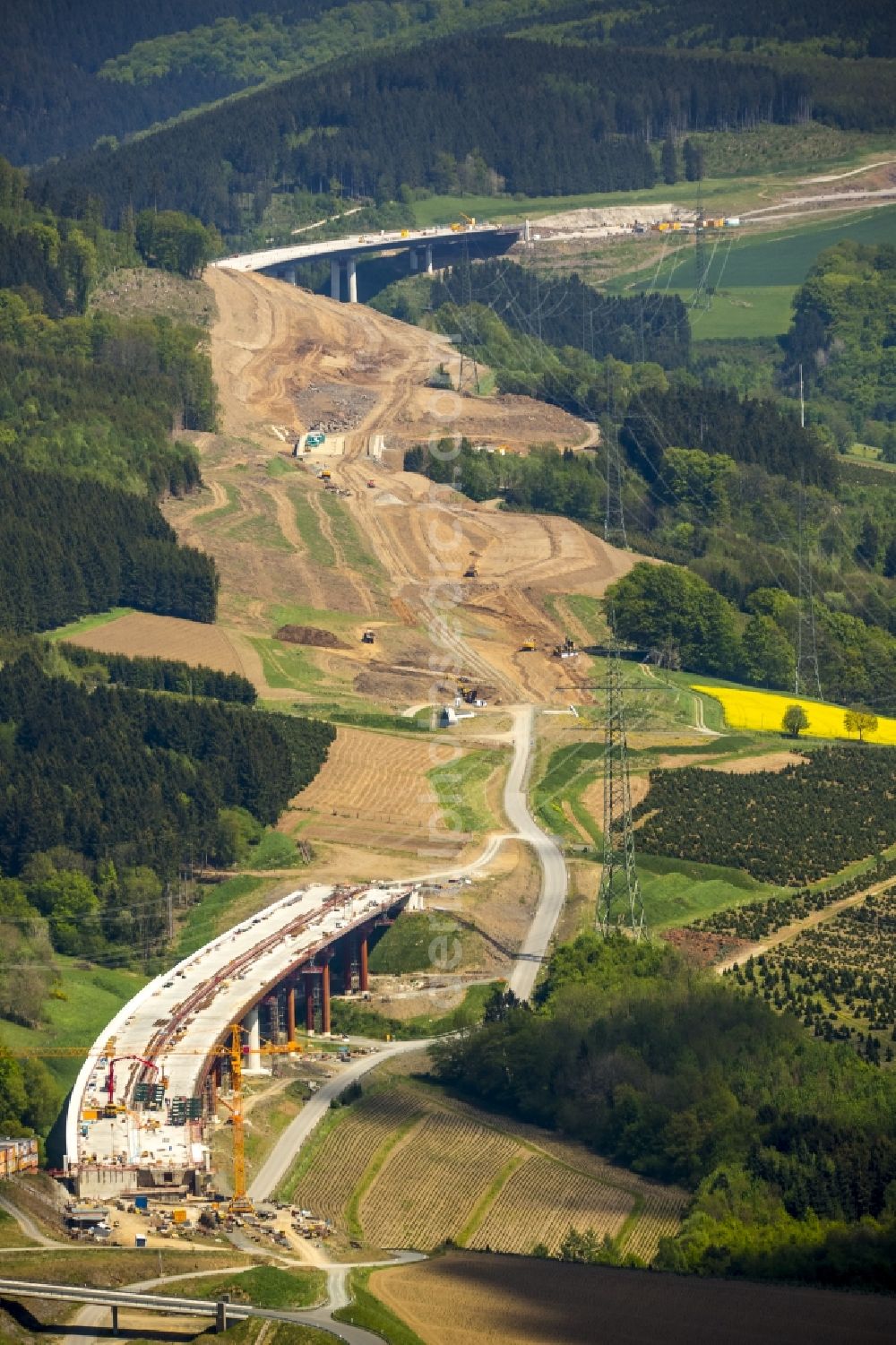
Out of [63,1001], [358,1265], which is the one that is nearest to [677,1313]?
[358,1265]

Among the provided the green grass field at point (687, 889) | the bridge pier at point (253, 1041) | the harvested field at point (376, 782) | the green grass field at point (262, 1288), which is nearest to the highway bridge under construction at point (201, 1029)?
the bridge pier at point (253, 1041)

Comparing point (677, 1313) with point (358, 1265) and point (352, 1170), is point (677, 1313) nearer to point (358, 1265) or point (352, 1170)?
point (358, 1265)

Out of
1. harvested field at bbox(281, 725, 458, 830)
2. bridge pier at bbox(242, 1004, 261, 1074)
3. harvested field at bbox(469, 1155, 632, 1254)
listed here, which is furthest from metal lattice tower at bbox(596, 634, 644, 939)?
harvested field at bbox(469, 1155, 632, 1254)

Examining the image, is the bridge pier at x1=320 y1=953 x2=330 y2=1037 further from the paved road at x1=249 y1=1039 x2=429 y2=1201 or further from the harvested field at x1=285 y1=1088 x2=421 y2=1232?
the harvested field at x1=285 y1=1088 x2=421 y2=1232

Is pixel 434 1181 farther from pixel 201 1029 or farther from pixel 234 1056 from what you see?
pixel 201 1029

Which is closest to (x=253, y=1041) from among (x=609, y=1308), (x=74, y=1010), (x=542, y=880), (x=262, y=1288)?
(x=74, y=1010)

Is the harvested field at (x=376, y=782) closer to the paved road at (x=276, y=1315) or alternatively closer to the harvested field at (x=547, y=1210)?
the harvested field at (x=547, y=1210)
